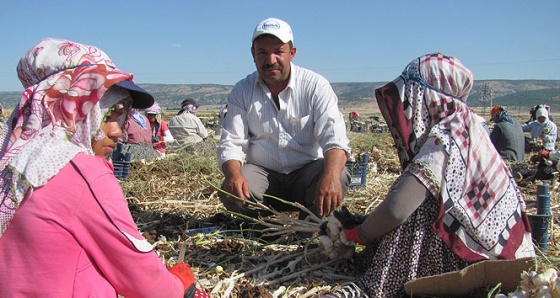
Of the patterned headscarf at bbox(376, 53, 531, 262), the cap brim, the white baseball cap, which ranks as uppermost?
the white baseball cap

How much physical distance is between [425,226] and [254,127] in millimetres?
1501

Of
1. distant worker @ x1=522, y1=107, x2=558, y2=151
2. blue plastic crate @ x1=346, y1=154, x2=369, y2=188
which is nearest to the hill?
distant worker @ x1=522, y1=107, x2=558, y2=151

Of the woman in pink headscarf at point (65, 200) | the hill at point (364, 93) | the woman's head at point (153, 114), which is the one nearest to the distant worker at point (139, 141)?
the woman's head at point (153, 114)

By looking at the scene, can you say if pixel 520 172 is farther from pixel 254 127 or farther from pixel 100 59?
pixel 100 59

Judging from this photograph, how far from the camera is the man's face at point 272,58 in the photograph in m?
3.23

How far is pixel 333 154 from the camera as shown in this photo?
10.2 feet

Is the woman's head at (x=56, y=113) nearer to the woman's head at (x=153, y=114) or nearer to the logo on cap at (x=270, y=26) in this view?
the logo on cap at (x=270, y=26)

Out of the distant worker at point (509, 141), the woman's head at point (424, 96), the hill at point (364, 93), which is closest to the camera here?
the woman's head at point (424, 96)

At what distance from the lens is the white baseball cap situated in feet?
10.5

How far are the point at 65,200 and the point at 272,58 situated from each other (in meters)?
2.02

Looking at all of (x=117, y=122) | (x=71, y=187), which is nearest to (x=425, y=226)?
(x=117, y=122)

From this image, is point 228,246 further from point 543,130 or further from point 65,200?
point 543,130

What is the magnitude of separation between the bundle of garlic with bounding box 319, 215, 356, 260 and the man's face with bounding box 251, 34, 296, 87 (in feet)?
3.51

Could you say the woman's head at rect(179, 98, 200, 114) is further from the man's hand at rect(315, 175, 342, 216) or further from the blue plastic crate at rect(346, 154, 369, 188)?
the man's hand at rect(315, 175, 342, 216)
